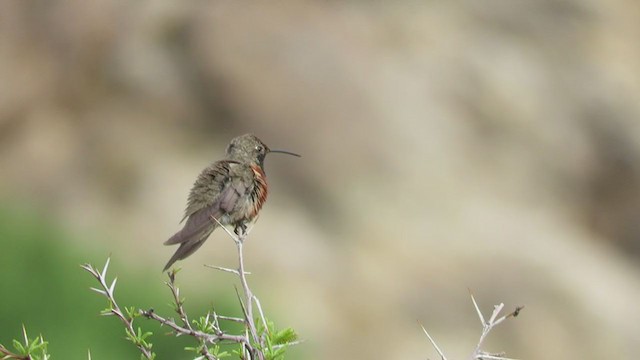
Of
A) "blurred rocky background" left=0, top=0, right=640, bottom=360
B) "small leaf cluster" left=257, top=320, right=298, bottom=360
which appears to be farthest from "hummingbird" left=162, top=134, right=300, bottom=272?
"blurred rocky background" left=0, top=0, right=640, bottom=360

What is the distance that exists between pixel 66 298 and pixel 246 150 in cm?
421

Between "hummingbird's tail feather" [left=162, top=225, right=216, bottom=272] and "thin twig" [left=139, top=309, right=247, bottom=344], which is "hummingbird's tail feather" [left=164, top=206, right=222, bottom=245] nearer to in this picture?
"hummingbird's tail feather" [left=162, top=225, right=216, bottom=272]

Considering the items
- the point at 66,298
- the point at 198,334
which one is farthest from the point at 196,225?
the point at 66,298

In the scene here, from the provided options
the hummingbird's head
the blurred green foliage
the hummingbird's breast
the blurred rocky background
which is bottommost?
the blurred green foliage

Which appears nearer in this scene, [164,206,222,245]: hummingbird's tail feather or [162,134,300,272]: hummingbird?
[164,206,222,245]: hummingbird's tail feather

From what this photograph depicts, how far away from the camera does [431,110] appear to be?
25.4 feet

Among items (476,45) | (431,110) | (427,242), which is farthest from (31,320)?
(476,45)

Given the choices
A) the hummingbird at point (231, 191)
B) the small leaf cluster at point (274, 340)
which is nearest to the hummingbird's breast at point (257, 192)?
the hummingbird at point (231, 191)

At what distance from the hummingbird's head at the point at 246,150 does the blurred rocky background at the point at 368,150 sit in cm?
476

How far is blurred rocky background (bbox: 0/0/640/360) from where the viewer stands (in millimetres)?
7211

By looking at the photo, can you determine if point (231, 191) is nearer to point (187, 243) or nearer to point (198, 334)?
point (187, 243)

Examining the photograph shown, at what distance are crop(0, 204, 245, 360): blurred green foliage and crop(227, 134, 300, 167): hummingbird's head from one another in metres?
3.59

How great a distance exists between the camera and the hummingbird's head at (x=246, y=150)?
203 centimetres

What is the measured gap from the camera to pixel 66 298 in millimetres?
5941
